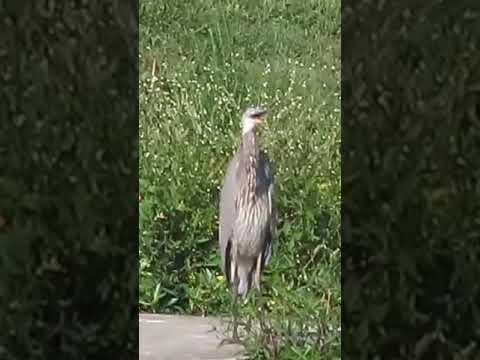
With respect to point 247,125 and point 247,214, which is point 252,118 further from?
point 247,214

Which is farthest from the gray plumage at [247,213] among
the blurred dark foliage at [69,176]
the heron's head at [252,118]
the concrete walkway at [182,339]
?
the blurred dark foliage at [69,176]

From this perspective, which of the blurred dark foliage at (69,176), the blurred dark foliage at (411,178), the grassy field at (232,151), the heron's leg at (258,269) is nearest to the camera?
the blurred dark foliage at (411,178)

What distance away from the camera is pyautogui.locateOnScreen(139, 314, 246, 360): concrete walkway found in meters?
4.96

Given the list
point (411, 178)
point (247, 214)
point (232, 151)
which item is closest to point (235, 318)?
point (247, 214)

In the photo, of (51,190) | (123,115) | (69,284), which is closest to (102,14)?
(123,115)

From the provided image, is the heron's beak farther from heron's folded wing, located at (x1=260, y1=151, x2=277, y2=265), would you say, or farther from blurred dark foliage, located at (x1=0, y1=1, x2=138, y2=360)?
blurred dark foliage, located at (x1=0, y1=1, x2=138, y2=360)

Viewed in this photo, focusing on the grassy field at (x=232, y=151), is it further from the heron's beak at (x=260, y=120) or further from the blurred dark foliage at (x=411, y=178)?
the blurred dark foliage at (x=411, y=178)

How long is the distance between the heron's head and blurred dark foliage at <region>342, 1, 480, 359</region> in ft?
1.79

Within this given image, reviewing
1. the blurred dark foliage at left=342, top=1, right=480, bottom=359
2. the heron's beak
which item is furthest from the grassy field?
the blurred dark foliage at left=342, top=1, right=480, bottom=359

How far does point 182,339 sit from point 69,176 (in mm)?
854

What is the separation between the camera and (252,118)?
499cm

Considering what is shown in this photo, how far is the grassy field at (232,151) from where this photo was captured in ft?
16.1

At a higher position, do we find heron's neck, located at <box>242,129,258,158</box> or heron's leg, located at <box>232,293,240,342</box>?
heron's neck, located at <box>242,129,258,158</box>

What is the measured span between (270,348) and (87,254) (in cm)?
88
